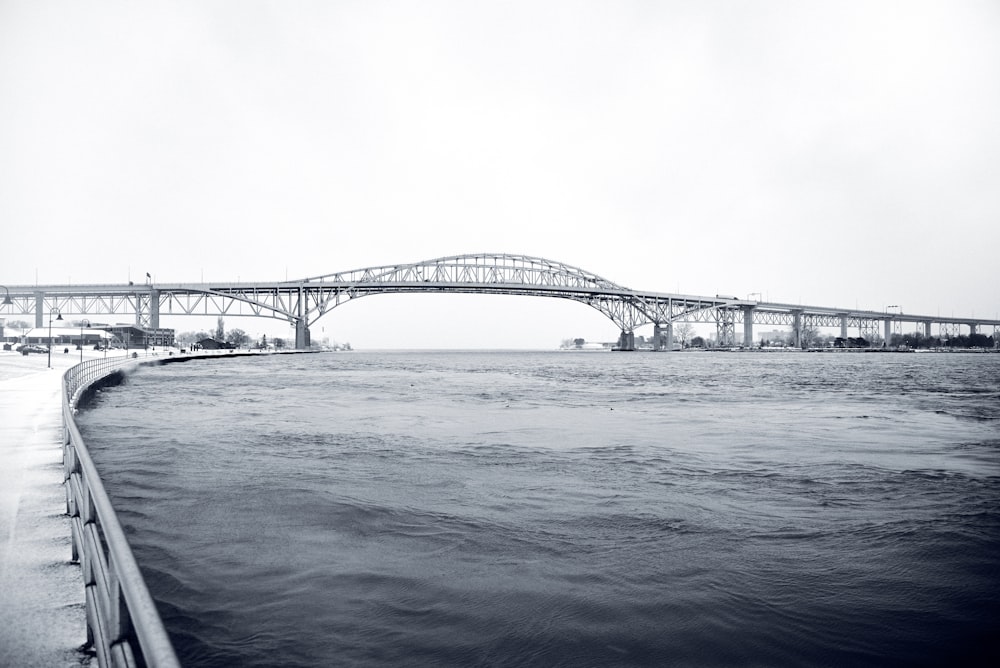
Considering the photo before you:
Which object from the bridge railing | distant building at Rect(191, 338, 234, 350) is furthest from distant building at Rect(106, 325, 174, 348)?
the bridge railing

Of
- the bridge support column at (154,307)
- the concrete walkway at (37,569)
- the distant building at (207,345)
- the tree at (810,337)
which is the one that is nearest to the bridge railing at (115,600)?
the concrete walkway at (37,569)

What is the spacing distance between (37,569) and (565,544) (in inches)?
173

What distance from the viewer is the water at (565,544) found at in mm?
4707

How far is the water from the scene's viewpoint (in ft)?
15.4

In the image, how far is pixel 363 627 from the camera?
16.0ft

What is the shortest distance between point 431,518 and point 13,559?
4.08m

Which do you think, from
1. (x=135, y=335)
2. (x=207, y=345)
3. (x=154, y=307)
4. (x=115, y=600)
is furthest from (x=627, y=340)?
(x=115, y=600)

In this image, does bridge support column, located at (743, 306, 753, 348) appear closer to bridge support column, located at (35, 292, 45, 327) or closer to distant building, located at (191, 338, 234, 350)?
distant building, located at (191, 338, 234, 350)

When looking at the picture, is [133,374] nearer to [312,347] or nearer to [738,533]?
[738,533]

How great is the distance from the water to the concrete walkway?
37.7 inches

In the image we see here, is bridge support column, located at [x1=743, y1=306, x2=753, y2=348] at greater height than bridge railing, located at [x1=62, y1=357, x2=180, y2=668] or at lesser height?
greater

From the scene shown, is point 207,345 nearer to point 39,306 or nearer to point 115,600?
point 39,306

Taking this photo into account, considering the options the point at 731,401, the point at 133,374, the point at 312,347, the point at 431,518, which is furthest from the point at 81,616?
the point at 312,347

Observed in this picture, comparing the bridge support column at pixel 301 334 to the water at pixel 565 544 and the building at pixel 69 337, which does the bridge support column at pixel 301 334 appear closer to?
the building at pixel 69 337
